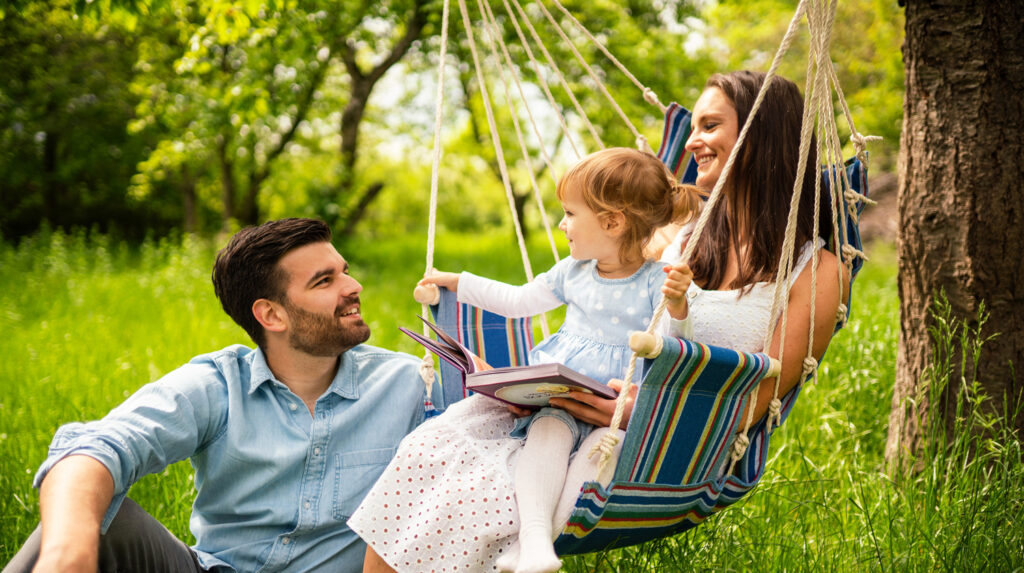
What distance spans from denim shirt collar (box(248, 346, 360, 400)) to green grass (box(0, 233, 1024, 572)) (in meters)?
0.75

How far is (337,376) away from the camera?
1.84 m

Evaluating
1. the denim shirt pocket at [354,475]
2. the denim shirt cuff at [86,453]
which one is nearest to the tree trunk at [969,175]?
the denim shirt pocket at [354,475]

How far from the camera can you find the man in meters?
1.61

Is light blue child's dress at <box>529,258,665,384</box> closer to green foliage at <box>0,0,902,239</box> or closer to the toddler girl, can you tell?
→ the toddler girl

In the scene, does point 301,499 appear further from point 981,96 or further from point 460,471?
point 981,96

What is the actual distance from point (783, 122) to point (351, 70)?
294 inches

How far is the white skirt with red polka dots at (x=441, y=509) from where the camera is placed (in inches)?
57.6

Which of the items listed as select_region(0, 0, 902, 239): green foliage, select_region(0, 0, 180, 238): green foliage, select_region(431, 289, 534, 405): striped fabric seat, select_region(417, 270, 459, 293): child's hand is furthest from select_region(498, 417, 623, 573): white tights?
select_region(0, 0, 180, 238): green foliage

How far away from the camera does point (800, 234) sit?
185 cm

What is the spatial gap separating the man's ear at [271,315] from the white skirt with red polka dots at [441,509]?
0.44 metres

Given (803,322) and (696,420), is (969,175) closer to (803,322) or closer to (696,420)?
(803,322)

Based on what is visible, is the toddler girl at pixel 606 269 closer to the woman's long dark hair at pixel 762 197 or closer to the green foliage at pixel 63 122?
the woman's long dark hair at pixel 762 197

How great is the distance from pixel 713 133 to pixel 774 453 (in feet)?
4.26

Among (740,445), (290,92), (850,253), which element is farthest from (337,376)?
(290,92)
